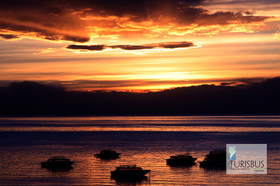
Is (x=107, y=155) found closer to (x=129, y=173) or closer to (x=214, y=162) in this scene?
(x=129, y=173)

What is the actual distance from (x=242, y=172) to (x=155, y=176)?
→ 790 inches

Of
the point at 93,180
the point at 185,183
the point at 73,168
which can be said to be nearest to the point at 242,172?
the point at 185,183

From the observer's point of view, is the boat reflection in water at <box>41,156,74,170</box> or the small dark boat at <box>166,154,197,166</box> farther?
the small dark boat at <box>166,154,197,166</box>

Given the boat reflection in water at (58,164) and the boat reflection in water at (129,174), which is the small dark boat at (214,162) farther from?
the boat reflection in water at (58,164)

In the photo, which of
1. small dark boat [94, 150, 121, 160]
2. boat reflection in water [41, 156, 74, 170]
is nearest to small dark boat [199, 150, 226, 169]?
small dark boat [94, 150, 121, 160]

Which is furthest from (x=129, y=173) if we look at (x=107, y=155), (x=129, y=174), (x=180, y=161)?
(x=107, y=155)

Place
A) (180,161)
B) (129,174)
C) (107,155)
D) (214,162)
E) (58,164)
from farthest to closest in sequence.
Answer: (107,155) < (180,161) < (214,162) < (58,164) < (129,174)

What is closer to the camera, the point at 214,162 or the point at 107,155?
the point at 214,162

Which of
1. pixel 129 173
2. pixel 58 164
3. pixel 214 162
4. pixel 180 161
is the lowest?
pixel 129 173

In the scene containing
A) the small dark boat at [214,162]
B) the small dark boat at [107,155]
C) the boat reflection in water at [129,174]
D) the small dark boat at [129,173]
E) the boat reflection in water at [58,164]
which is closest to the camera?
A: the boat reflection in water at [129,174]

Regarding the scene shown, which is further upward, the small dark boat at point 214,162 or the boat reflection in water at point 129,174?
the small dark boat at point 214,162

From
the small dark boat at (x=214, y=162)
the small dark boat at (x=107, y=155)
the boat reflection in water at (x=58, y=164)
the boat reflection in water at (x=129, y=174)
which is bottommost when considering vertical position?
the boat reflection in water at (x=129, y=174)

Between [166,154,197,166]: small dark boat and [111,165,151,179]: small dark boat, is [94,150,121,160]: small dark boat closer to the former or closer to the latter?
[166,154,197,166]: small dark boat

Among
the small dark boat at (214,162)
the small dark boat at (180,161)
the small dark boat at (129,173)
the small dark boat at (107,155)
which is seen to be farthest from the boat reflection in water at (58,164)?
the small dark boat at (214,162)
